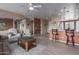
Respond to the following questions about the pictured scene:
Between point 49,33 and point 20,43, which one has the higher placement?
point 49,33

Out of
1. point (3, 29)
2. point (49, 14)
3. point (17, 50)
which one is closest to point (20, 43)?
point (17, 50)

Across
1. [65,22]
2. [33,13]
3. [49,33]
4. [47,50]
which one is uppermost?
[33,13]

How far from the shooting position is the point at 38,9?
264cm

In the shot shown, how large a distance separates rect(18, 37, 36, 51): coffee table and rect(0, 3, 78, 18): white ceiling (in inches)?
17.0

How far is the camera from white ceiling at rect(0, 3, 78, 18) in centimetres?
262

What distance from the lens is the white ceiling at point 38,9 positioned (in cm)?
262

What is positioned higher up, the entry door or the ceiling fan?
the ceiling fan

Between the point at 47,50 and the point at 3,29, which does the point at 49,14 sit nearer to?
the point at 47,50

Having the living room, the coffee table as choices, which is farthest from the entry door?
the coffee table

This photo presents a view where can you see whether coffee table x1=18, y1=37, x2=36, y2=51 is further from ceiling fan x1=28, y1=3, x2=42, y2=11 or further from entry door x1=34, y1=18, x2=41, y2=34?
ceiling fan x1=28, y1=3, x2=42, y2=11

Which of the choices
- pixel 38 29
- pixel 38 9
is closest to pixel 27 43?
pixel 38 29

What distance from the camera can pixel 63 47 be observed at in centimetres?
264

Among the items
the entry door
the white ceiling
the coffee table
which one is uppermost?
the white ceiling

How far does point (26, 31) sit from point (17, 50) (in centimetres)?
37
